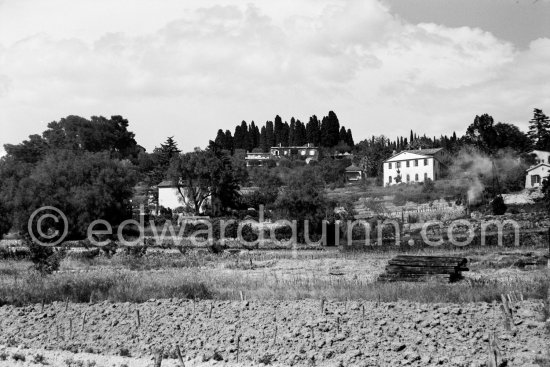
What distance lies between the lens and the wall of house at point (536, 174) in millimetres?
66875

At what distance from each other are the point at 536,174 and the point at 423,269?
49548mm

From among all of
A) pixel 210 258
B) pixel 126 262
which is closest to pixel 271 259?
pixel 210 258

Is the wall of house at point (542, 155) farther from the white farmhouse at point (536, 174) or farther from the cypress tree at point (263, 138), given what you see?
the cypress tree at point (263, 138)

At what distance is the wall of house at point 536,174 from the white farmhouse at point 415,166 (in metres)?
14.4

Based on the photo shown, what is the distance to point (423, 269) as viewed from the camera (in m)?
22.9

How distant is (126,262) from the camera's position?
106ft

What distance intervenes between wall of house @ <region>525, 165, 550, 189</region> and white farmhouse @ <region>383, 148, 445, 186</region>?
47.1 feet

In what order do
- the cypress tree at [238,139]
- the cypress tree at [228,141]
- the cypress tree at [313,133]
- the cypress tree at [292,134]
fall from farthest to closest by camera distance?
the cypress tree at [238,139], the cypress tree at [292,134], the cypress tree at [313,133], the cypress tree at [228,141]

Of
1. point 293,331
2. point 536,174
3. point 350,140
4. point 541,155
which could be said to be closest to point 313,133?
point 350,140

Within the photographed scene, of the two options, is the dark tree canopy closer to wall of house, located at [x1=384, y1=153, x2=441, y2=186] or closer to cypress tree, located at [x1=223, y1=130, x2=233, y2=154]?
cypress tree, located at [x1=223, y1=130, x2=233, y2=154]

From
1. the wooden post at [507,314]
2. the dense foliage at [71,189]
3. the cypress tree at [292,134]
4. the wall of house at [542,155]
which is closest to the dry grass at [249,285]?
the wooden post at [507,314]

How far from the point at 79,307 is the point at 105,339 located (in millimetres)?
2624

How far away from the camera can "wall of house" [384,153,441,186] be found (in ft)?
270

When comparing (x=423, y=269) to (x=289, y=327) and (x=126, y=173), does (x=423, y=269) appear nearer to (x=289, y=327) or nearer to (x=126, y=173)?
(x=289, y=327)
